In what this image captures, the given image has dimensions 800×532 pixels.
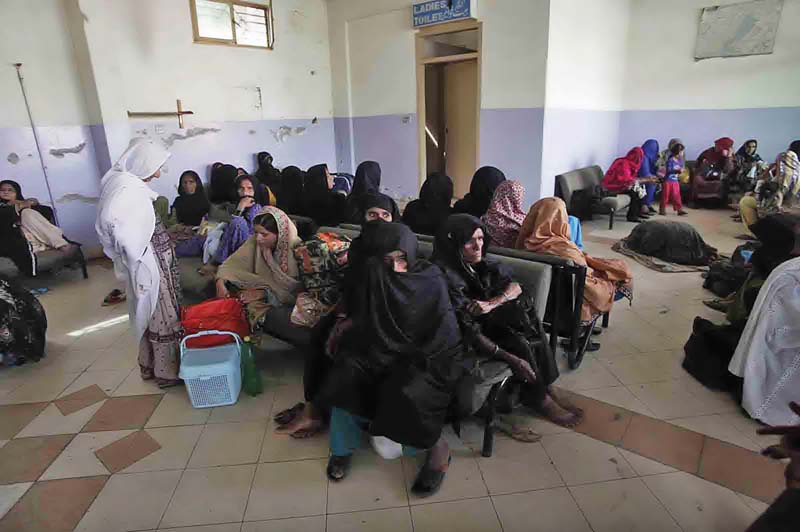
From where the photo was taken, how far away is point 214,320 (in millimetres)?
2668

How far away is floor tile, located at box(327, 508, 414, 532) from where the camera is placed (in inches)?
70.5

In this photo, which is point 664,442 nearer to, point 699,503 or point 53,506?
point 699,503

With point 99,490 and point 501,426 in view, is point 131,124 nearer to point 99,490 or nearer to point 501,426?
point 99,490

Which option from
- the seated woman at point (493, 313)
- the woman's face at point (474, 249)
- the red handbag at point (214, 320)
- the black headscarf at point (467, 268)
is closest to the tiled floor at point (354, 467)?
the seated woman at point (493, 313)

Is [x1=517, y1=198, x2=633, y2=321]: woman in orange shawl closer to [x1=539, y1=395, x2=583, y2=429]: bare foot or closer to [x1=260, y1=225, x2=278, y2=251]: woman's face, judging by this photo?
[x1=539, y1=395, x2=583, y2=429]: bare foot

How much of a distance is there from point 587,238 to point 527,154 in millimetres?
1249

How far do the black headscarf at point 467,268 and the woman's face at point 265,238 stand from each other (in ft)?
3.59

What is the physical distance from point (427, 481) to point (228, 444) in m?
0.99

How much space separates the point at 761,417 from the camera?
2293mm

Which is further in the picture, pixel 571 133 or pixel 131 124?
pixel 571 133

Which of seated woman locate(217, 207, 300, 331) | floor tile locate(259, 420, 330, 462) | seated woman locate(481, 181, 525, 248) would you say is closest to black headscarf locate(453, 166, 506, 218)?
seated woman locate(481, 181, 525, 248)

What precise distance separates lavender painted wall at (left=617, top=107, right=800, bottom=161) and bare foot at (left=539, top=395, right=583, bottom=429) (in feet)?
22.7

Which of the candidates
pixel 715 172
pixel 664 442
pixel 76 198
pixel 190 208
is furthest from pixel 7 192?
pixel 715 172

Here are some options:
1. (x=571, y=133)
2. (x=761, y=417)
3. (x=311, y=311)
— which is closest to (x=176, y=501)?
(x=311, y=311)
